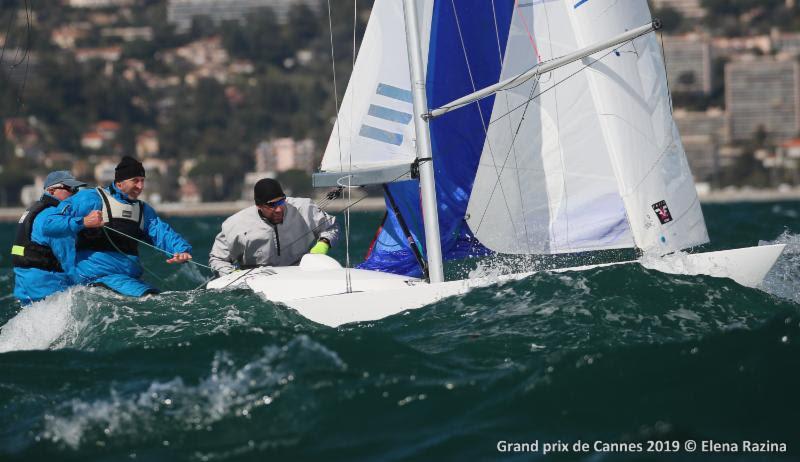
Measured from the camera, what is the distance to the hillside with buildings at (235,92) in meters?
72.5

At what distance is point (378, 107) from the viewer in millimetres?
8211

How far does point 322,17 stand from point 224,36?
7938 mm

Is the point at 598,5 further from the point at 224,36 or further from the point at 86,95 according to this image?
the point at 224,36

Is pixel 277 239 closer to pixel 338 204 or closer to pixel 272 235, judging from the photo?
pixel 272 235

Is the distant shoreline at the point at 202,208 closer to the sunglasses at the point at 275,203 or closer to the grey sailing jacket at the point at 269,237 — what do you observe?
the grey sailing jacket at the point at 269,237

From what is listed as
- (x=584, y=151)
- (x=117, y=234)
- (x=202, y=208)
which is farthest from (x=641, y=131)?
(x=202, y=208)

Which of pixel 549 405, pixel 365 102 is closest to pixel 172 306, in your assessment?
pixel 365 102

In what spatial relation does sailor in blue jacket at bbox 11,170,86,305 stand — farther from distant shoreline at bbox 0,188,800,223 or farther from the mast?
distant shoreline at bbox 0,188,800,223

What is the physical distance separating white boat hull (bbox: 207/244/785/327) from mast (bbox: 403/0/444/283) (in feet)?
0.54

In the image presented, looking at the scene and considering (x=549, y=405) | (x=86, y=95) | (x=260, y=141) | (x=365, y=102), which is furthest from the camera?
(x=86, y=95)

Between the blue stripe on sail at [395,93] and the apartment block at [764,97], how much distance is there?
82583 millimetres

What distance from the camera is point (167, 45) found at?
10188cm

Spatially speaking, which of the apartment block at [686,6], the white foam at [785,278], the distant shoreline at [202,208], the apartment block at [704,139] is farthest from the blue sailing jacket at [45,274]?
the apartment block at [686,6]

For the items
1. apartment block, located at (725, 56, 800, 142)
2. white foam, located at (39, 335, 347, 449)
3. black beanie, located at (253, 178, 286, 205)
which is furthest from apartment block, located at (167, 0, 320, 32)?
white foam, located at (39, 335, 347, 449)
